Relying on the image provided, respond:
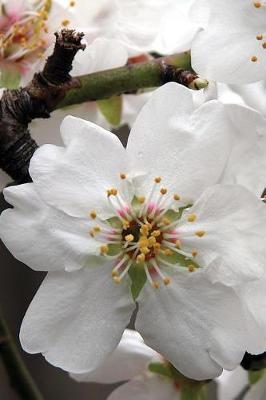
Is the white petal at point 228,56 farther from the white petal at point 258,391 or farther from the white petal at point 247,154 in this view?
the white petal at point 258,391

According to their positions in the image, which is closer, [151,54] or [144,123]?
[144,123]

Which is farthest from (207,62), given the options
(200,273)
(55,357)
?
(55,357)

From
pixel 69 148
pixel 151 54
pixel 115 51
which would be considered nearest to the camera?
pixel 69 148

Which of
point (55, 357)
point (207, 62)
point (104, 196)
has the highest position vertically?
point (207, 62)

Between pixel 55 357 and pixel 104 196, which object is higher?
pixel 104 196

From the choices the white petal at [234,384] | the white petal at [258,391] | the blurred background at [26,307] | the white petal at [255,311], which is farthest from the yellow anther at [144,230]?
the blurred background at [26,307]

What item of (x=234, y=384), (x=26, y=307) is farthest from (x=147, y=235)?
(x=26, y=307)

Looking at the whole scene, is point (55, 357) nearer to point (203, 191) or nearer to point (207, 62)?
point (203, 191)
